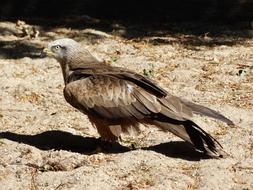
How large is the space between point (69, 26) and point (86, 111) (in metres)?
5.82

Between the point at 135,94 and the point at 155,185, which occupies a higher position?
the point at 135,94

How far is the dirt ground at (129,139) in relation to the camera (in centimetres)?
625

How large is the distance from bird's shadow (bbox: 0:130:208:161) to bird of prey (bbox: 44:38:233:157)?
186 mm

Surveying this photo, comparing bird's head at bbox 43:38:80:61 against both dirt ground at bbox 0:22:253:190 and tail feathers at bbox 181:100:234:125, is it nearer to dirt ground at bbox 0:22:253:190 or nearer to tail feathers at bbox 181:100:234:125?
dirt ground at bbox 0:22:253:190

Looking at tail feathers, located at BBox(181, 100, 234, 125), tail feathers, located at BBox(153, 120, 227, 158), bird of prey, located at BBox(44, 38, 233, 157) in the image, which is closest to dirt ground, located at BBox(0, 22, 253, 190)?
tail feathers, located at BBox(153, 120, 227, 158)

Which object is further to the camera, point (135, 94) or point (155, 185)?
point (135, 94)

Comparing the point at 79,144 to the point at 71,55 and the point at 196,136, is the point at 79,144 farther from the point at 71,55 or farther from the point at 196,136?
the point at 196,136

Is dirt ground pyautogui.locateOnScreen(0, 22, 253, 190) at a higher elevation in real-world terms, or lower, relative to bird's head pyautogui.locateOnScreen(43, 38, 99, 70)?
lower

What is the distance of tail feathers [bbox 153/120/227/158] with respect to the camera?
672 cm

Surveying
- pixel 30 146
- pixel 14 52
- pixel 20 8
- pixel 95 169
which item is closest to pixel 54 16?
pixel 20 8

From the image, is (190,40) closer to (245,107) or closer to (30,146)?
(245,107)

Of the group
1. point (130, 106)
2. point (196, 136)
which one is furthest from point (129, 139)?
point (196, 136)

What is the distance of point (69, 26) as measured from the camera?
41.3 ft

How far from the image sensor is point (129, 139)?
757 centimetres
